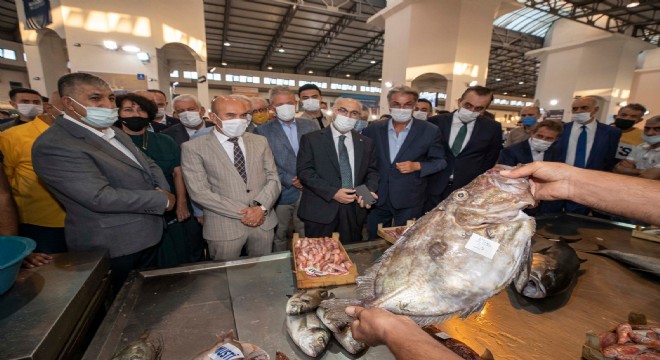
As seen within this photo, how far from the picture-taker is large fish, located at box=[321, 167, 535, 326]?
3.26ft

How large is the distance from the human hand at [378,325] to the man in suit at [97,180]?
6.25 feet

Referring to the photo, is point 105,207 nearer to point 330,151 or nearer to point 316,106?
point 330,151

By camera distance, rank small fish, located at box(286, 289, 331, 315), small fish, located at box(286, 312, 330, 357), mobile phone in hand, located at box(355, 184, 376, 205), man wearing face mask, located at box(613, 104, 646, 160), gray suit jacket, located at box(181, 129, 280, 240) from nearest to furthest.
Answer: small fish, located at box(286, 312, 330, 357), small fish, located at box(286, 289, 331, 315), gray suit jacket, located at box(181, 129, 280, 240), mobile phone in hand, located at box(355, 184, 376, 205), man wearing face mask, located at box(613, 104, 646, 160)

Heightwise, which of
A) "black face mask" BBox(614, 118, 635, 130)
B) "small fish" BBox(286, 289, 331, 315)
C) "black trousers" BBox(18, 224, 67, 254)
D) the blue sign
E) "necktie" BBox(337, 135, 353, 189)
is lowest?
"black trousers" BBox(18, 224, 67, 254)

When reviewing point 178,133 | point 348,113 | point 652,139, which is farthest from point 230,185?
point 652,139

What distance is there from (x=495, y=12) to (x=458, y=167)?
1119 cm

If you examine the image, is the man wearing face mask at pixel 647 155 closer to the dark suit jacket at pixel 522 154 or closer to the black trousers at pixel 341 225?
the dark suit jacket at pixel 522 154

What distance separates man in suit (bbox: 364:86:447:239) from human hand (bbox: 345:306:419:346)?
2.34 meters

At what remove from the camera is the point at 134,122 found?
3.21 m

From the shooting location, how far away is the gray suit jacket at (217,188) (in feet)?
8.50

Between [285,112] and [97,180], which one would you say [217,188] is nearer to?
[97,180]

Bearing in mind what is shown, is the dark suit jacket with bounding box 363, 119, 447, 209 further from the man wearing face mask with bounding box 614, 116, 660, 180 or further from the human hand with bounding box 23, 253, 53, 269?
the human hand with bounding box 23, 253, 53, 269

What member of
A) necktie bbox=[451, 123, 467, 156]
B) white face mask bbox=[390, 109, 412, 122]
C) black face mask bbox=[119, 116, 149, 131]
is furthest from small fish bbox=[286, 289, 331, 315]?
necktie bbox=[451, 123, 467, 156]

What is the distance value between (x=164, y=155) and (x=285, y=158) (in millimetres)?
1414
